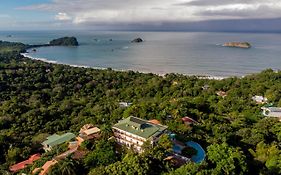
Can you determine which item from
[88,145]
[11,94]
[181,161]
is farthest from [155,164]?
[11,94]

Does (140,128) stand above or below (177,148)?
above

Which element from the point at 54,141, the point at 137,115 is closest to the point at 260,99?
the point at 137,115

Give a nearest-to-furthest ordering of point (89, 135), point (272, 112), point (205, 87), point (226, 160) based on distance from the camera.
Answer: point (226, 160), point (89, 135), point (272, 112), point (205, 87)

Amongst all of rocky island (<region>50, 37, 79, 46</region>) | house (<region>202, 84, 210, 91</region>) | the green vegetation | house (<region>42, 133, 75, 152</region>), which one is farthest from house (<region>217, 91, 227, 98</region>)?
rocky island (<region>50, 37, 79, 46</region>)

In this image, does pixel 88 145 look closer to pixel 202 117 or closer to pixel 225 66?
pixel 202 117

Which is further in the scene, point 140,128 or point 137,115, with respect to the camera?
point 137,115

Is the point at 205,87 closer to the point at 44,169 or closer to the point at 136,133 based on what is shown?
the point at 136,133
